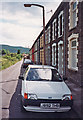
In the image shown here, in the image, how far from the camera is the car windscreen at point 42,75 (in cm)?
591

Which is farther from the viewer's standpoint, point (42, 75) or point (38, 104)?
point (42, 75)

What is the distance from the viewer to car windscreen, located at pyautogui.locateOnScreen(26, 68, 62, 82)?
5910mm

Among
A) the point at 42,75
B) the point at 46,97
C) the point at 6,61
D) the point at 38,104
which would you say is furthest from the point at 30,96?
the point at 6,61

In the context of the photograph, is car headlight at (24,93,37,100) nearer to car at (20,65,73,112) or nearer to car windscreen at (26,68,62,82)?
car at (20,65,73,112)

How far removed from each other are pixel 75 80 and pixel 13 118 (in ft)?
22.9

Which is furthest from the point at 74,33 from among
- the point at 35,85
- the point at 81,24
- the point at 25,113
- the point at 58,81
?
the point at 25,113

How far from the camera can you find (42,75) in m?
6.05

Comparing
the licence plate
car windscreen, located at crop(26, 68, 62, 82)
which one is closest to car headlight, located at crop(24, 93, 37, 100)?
the licence plate

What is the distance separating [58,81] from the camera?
5887 millimetres

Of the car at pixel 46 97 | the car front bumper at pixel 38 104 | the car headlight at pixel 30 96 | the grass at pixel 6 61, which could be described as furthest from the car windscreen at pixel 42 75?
the grass at pixel 6 61

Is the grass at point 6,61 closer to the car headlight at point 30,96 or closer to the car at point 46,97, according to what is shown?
the car at point 46,97

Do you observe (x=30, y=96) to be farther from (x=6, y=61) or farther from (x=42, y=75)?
(x=6, y=61)

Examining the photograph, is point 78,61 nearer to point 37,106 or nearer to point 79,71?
point 79,71

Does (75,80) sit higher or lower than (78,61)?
lower
